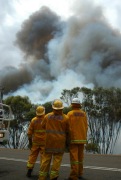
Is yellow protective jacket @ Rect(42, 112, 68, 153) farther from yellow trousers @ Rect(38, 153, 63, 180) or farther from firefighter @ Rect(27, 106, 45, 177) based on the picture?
firefighter @ Rect(27, 106, 45, 177)

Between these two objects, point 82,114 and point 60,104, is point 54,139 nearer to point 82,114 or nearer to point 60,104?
point 60,104

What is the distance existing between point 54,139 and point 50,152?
25 cm

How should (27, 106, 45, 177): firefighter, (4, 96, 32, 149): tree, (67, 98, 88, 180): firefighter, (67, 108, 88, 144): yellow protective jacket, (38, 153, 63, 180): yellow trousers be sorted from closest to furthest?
(38, 153, 63, 180): yellow trousers, (67, 98, 88, 180): firefighter, (67, 108, 88, 144): yellow protective jacket, (27, 106, 45, 177): firefighter, (4, 96, 32, 149): tree

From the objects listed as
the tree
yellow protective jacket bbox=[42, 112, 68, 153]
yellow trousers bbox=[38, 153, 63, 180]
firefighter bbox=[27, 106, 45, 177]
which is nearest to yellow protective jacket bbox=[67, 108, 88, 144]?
yellow protective jacket bbox=[42, 112, 68, 153]

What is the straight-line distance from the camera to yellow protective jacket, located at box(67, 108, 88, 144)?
8.27 meters

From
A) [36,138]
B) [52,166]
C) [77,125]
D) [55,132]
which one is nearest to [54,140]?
[55,132]

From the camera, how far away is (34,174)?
29.9 feet

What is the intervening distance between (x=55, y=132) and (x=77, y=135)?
0.90 meters

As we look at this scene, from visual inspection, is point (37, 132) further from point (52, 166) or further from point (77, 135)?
point (52, 166)

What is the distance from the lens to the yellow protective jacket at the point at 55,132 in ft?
24.5

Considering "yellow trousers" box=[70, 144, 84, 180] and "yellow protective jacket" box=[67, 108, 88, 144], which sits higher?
"yellow protective jacket" box=[67, 108, 88, 144]

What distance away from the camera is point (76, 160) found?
8023 millimetres

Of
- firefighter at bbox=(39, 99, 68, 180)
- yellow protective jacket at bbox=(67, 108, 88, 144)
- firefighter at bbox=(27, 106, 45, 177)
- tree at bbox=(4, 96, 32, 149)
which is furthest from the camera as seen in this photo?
tree at bbox=(4, 96, 32, 149)

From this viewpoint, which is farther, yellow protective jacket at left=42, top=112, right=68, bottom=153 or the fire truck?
the fire truck
